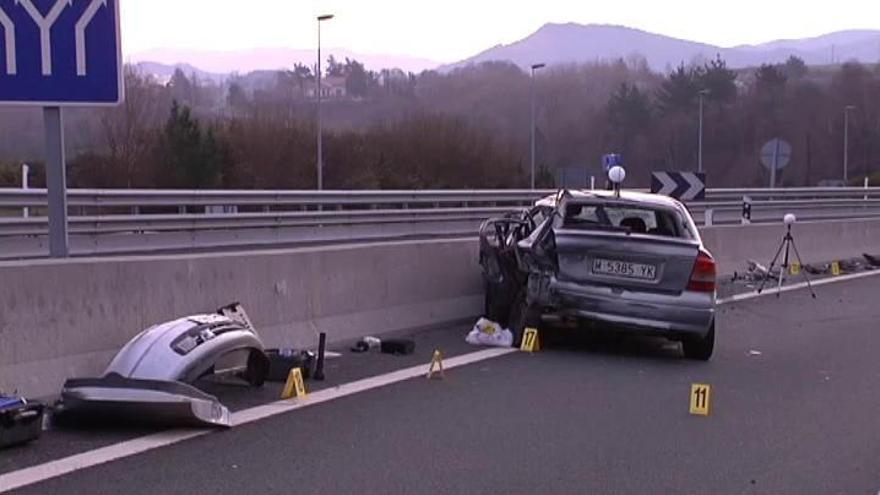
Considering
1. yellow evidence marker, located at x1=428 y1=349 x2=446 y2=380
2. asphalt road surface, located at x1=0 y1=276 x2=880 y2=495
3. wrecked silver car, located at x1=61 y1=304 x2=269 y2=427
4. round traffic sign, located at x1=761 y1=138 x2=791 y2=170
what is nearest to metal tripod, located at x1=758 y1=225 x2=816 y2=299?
round traffic sign, located at x1=761 y1=138 x2=791 y2=170

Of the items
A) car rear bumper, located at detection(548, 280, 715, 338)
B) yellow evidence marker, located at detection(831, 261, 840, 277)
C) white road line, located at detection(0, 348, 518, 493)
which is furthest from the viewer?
yellow evidence marker, located at detection(831, 261, 840, 277)

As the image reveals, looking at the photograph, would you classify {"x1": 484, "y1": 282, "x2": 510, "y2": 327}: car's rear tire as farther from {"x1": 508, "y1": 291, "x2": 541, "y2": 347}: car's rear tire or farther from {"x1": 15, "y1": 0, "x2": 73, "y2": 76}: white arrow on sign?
{"x1": 15, "y1": 0, "x2": 73, "y2": 76}: white arrow on sign

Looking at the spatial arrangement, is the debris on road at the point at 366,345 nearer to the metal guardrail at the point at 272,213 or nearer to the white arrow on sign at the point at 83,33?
the white arrow on sign at the point at 83,33

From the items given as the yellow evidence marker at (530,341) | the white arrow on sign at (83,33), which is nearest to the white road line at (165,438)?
the yellow evidence marker at (530,341)

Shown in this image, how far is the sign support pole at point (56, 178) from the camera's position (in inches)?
313

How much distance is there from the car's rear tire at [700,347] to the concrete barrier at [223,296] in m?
2.57

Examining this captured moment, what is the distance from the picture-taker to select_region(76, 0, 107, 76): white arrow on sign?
7949 mm

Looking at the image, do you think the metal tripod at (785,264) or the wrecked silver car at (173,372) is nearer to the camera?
the wrecked silver car at (173,372)

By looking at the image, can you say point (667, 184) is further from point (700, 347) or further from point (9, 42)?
point (9, 42)

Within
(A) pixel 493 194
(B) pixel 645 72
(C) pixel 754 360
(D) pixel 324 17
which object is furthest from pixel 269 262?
(B) pixel 645 72

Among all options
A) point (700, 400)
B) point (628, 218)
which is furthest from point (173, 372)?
point (628, 218)

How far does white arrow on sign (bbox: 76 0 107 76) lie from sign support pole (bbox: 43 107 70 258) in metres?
0.33

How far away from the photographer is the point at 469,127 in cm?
7206

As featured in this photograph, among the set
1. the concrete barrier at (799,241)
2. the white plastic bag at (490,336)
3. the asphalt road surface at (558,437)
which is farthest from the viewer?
the concrete barrier at (799,241)
